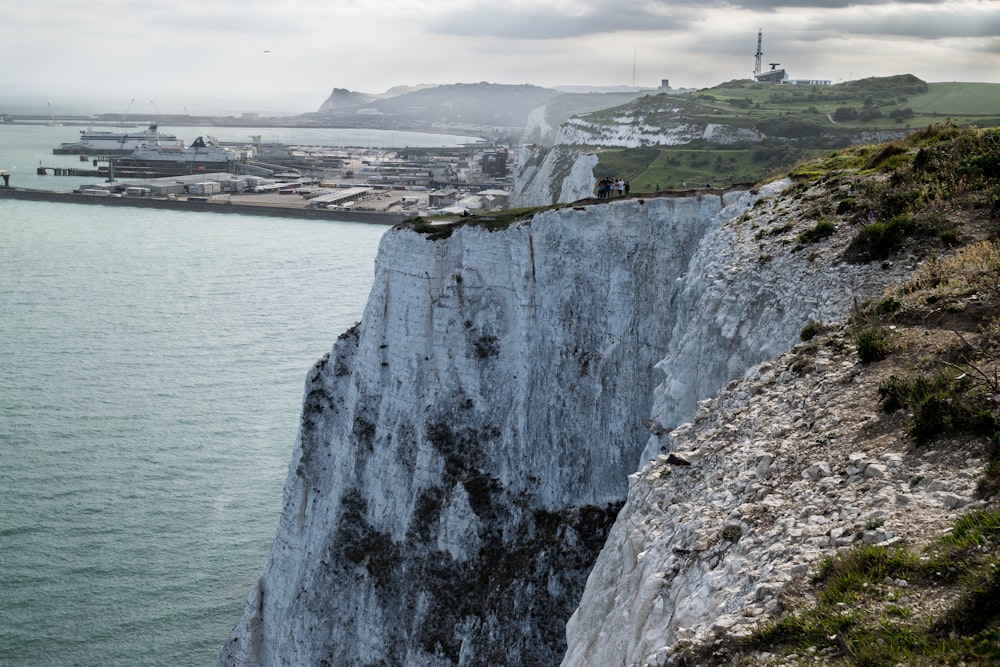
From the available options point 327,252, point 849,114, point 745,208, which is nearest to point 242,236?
point 327,252

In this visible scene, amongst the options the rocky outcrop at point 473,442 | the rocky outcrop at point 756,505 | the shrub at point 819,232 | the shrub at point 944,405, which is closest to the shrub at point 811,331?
the rocky outcrop at point 756,505

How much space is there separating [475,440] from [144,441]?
70.3 ft

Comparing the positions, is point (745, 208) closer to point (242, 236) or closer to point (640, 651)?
point (640, 651)

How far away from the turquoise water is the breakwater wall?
34415 millimetres

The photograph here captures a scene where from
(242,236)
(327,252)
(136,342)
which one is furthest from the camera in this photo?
(242,236)

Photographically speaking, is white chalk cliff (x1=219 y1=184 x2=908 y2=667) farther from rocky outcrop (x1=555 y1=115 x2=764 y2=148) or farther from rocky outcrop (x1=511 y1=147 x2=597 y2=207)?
rocky outcrop (x1=555 y1=115 x2=764 y2=148)

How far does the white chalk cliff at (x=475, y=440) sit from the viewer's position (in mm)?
23859

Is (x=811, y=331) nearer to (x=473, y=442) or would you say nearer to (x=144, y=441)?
(x=473, y=442)

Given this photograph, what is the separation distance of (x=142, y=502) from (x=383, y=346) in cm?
1502

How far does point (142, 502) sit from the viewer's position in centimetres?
3572

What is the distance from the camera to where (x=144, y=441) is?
4088 cm

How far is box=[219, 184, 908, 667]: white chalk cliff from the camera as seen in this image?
939 inches

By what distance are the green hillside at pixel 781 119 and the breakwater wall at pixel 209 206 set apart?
34179mm

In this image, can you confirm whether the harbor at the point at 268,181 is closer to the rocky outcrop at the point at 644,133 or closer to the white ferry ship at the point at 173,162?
the white ferry ship at the point at 173,162
